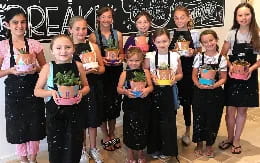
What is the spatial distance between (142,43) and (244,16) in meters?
1.03

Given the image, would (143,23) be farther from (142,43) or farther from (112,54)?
(112,54)

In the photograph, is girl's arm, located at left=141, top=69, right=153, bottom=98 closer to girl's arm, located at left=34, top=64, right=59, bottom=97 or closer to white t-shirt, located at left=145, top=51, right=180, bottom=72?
white t-shirt, located at left=145, top=51, right=180, bottom=72

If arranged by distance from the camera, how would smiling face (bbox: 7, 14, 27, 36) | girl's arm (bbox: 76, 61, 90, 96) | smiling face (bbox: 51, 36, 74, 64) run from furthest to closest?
smiling face (bbox: 7, 14, 27, 36)
girl's arm (bbox: 76, 61, 90, 96)
smiling face (bbox: 51, 36, 74, 64)

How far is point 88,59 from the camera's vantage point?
113 inches

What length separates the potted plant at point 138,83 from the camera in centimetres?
285

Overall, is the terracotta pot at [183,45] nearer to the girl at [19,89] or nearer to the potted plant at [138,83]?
the potted plant at [138,83]

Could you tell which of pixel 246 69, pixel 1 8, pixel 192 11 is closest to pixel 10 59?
pixel 1 8

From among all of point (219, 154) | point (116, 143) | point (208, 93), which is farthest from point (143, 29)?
point (219, 154)

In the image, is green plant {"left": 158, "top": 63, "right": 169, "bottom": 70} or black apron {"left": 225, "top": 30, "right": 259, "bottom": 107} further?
black apron {"left": 225, "top": 30, "right": 259, "bottom": 107}

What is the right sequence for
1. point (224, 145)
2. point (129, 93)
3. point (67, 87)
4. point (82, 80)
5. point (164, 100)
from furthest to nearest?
point (224, 145) → point (164, 100) → point (129, 93) → point (82, 80) → point (67, 87)

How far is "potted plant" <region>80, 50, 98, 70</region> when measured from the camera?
287 centimetres

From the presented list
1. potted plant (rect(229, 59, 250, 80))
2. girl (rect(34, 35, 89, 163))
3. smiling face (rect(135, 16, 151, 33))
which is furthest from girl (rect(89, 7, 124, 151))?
potted plant (rect(229, 59, 250, 80))

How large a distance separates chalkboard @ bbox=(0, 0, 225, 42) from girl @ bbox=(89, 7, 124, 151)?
35cm

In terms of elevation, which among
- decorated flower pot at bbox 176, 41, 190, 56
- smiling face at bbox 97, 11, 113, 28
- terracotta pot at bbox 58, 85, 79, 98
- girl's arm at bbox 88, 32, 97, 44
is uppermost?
smiling face at bbox 97, 11, 113, 28
